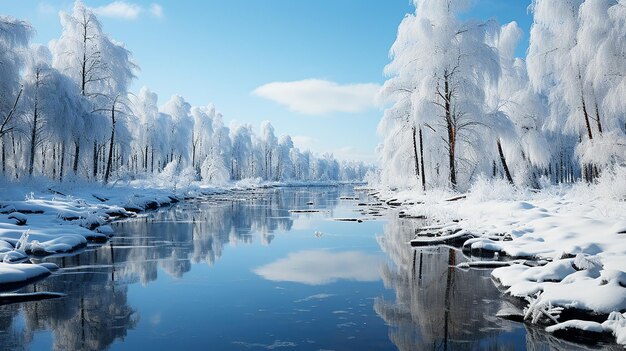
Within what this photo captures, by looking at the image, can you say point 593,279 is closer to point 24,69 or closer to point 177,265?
point 177,265

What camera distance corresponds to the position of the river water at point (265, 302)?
224 inches

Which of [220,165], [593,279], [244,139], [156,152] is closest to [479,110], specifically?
[593,279]

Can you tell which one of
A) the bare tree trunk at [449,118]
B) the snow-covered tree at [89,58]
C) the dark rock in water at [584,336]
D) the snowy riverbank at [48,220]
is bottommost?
the dark rock in water at [584,336]

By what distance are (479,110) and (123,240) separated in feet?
57.5

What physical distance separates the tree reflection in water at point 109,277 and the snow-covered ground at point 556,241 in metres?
6.18

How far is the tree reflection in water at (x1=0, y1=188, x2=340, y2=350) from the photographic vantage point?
19.2 feet

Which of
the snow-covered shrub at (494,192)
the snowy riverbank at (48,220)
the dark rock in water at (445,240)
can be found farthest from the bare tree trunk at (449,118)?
the snowy riverbank at (48,220)

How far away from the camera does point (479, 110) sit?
72.2ft

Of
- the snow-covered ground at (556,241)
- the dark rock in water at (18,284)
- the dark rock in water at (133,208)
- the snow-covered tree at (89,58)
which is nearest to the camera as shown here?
the snow-covered ground at (556,241)

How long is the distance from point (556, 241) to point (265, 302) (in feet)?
23.7

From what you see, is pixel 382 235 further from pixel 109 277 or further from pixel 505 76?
pixel 505 76

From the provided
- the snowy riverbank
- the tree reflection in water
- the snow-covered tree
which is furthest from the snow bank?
the snow-covered tree

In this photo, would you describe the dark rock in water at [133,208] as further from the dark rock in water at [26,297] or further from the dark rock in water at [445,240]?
the dark rock in water at [26,297]

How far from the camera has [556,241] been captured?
405 inches
